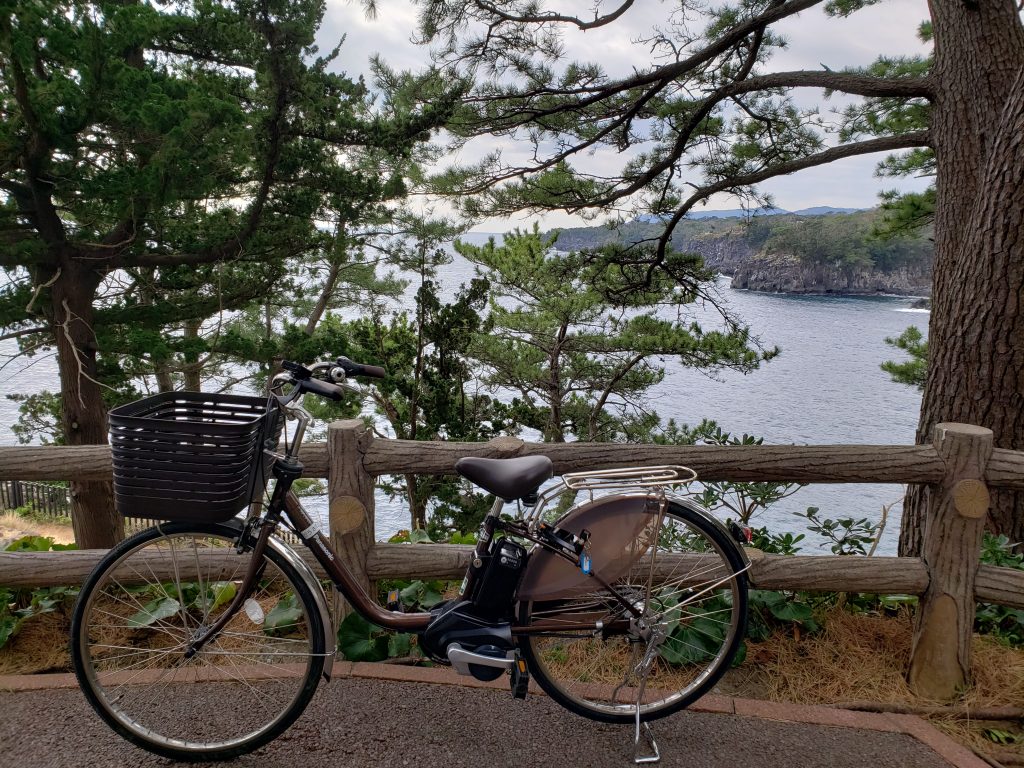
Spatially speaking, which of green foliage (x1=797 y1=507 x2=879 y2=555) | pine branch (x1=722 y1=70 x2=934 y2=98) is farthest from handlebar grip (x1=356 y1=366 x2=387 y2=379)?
pine branch (x1=722 y1=70 x2=934 y2=98)

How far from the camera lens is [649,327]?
11.6 metres

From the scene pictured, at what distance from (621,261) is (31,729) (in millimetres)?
5926

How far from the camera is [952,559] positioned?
7.89 feet

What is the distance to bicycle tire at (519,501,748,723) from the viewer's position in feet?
6.81

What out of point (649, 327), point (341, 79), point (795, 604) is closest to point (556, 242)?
point (649, 327)

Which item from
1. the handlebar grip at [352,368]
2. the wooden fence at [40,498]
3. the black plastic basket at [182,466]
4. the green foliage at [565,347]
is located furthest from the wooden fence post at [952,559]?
the wooden fence at [40,498]

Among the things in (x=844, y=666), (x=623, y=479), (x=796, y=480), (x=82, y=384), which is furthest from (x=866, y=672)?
(x=82, y=384)

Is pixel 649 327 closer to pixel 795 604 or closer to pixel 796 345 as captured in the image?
pixel 795 604

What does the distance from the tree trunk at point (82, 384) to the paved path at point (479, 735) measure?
731 cm

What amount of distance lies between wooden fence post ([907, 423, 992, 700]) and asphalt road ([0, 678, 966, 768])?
1.28 ft

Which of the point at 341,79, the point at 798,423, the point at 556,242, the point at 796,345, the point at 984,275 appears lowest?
the point at 798,423

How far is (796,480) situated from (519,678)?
1.25 meters

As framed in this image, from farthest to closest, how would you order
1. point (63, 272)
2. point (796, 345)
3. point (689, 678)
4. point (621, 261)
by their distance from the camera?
1. point (796, 345)
2. point (63, 272)
3. point (621, 261)
4. point (689, 678)

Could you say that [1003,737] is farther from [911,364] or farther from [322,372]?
[911,364]
